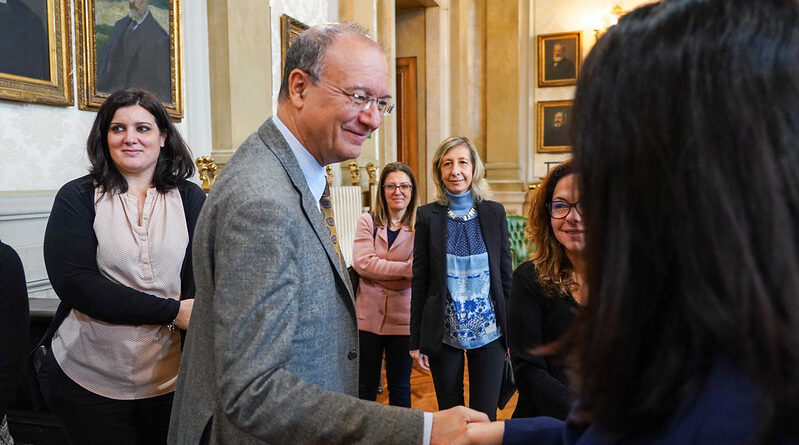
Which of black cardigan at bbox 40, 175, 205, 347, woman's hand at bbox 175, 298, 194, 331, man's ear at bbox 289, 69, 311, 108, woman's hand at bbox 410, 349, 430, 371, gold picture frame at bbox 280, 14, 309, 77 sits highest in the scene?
gold picture frame at bbox 280, 14, 309, 77

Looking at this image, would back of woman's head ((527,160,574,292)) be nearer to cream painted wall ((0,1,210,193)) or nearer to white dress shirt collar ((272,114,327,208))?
white dress shirt collar ((272,114,327,208))

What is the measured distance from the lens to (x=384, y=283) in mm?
3541

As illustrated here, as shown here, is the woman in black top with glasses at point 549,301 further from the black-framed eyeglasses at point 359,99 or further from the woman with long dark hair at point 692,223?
the woman with long dark hair at point 692,223

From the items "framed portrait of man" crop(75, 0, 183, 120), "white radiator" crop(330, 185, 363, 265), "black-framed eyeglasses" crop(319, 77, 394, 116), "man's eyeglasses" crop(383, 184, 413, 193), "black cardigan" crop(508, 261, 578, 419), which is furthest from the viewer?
"white radiator" crop(330, 185, 363, 265)

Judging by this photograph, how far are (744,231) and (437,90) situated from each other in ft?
26.4

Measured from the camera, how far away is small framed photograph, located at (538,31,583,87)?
962 centimetres

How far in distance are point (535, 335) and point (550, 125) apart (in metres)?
8.41

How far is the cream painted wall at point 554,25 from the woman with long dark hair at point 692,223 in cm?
928

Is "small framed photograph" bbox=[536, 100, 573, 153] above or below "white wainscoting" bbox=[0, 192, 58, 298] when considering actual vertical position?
above

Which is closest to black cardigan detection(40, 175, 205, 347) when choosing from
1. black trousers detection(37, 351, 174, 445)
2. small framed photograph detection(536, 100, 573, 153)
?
black trousers detection(37, 351, 174, 445)

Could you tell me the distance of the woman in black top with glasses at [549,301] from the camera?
1.90 meters

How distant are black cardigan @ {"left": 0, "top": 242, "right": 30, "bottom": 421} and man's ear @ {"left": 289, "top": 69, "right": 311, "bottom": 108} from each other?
1018 mm

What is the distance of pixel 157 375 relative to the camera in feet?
6.52

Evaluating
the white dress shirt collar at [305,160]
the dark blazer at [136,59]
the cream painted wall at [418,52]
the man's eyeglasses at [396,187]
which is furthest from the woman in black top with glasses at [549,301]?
the cream painted wall at [418,52]
